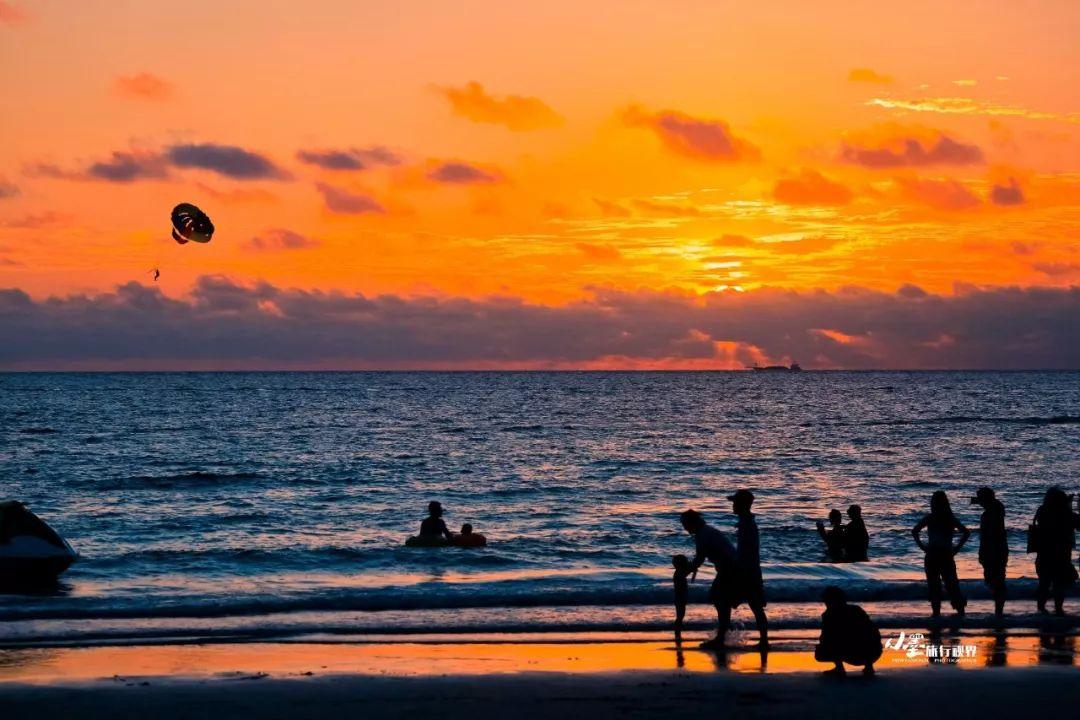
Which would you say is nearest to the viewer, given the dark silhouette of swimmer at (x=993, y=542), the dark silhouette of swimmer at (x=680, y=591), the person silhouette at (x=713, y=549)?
the person silhouette at (x=713, y=549)

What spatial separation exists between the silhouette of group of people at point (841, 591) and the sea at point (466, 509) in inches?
53.6

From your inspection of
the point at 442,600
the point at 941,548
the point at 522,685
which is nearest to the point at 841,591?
the point at 522,685

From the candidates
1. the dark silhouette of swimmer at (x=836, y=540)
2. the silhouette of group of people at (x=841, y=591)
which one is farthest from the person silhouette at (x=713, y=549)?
the dark silhouette of swimmer at (x=836, y=540)

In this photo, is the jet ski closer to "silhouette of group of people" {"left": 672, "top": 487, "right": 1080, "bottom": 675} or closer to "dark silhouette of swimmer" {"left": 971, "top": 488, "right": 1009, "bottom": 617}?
"silhouette of group of people" {"left": 672, "top": 487, "right": 1080, "bottom": 675}

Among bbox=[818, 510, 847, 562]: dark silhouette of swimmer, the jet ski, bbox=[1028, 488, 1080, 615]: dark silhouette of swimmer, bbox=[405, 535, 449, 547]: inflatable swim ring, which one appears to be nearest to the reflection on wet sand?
bbox=[1028, 488, 1080, 615]: dark silhouette of swimmer

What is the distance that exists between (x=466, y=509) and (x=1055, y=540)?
24.0 metres

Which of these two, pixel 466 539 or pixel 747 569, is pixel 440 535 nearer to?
pixel 466 539

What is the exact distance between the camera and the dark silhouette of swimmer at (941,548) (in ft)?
52.3

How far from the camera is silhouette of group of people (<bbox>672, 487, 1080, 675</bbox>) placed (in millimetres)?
12664

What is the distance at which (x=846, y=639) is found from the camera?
1264 centimetres

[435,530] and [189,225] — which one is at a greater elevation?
[189,225]

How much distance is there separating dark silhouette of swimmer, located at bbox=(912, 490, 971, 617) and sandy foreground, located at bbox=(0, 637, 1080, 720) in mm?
1575

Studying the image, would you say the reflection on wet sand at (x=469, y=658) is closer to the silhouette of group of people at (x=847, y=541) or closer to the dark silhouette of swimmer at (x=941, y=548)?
the dark silhouette of swimmer at (x=941, y=548)

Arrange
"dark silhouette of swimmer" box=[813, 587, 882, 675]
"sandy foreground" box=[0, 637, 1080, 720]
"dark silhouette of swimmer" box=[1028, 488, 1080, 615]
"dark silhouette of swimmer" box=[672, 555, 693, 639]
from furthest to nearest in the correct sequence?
1. "dark silhouette of swimmer" box=[1028, 488, 1080, 615]
2. "dark silhouette of swimmer" box=[672, 555, 693, 639]
3. "dark silhouette of swimmer" box=[813, 587, 882, 675]
4. "sandy foreground" box=[0, 637, 1080, 720]
